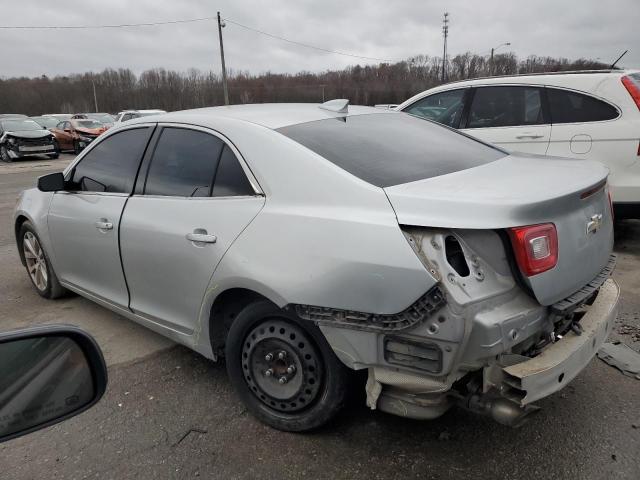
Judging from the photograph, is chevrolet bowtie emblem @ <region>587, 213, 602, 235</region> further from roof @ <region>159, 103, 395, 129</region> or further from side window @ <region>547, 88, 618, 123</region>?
side window @ <region>547, 88, 618, 123</region>

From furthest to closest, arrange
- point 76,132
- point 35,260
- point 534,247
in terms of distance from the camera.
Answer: point 76,132
point 35,260
point 534,247

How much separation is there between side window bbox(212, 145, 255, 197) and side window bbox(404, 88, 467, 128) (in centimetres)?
393

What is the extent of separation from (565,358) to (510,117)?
164 inches

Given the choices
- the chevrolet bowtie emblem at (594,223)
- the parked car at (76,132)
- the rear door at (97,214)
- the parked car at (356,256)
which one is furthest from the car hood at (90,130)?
the chevrolet bowtie emblem at (594,223)

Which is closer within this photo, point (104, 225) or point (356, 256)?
point (356, 256)

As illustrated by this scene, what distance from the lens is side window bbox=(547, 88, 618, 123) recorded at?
16.6 feet

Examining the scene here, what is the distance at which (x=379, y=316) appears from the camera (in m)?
2.03

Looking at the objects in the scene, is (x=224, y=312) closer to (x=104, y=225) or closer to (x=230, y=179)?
(x=230, y=179)

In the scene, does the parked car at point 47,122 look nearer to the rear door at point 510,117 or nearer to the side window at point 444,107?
the side window at point 444,107

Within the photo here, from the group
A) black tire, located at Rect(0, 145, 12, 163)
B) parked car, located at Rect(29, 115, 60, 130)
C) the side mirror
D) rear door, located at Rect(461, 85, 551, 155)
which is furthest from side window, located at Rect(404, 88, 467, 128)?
parked car, located at Rect(29, 115, 60, 130)

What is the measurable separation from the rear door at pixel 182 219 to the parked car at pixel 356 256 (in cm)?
1

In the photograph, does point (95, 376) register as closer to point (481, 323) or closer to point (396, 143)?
point (481, 323)

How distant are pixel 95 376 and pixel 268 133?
1.57m

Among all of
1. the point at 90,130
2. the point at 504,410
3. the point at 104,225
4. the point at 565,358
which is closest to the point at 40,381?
the point at 504,410
